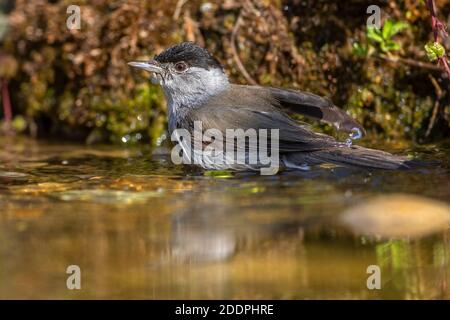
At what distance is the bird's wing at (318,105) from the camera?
557cm

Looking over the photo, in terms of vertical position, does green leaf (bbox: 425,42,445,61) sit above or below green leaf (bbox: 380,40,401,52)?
below

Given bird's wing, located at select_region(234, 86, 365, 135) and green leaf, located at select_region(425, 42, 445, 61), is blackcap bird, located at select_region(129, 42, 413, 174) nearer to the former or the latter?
bird's wing, located at select_region(234, 86, 365, 135)

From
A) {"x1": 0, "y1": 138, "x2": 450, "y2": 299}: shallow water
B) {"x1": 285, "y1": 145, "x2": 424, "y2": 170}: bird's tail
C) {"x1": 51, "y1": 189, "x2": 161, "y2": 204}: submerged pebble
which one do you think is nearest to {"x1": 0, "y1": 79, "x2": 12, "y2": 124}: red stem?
{"x1": 0, "y1": 138, "x2": 450, "y2": 299}: shallow water

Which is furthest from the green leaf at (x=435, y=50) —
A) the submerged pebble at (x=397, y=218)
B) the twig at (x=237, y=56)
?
the twig at (x=237, y=56)

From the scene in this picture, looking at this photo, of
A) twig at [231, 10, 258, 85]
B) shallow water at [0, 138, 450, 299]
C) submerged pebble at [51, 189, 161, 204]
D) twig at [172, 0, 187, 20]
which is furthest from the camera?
twig at [172, 0, 187, 20]

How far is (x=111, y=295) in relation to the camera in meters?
2.94

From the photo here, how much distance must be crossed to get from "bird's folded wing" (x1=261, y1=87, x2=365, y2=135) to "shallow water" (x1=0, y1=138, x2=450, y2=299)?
0.68 meters

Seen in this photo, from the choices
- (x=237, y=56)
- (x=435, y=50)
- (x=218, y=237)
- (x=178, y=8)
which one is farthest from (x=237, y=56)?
(x=218, y=237)

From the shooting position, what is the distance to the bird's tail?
482cm

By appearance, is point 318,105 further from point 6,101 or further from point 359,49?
point 6,101

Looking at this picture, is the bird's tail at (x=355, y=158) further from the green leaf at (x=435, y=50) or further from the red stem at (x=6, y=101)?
the red stem at (x=6, y=101)

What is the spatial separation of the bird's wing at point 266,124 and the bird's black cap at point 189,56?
1.58 feet

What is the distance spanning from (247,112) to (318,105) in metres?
0.57
